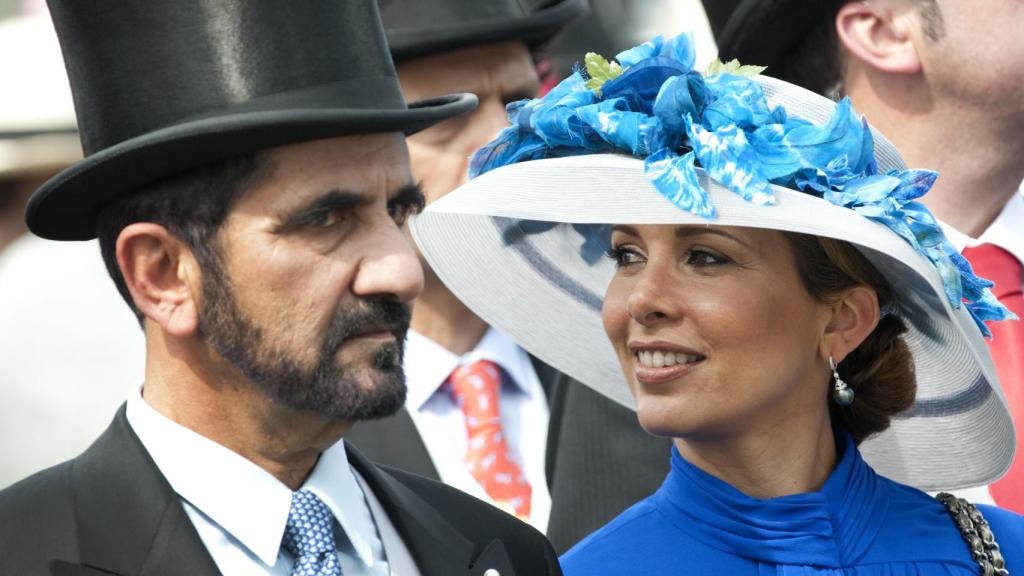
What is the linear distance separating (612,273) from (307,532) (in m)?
1.13

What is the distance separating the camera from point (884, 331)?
4.01 m

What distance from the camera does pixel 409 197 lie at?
376 cm

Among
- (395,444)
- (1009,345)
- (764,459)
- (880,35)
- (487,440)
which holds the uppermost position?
(880,35)

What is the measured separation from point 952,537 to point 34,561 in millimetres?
1909

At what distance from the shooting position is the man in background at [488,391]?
462 cm

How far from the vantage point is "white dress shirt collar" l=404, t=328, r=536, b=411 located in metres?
5.03

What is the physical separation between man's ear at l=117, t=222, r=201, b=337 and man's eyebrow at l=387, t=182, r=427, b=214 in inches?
17.2

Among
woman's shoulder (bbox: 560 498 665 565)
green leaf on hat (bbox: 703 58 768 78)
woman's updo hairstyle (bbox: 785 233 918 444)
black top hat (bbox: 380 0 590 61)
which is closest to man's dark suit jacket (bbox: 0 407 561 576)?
woman's shoulder (bbox: 560 498 665 565)

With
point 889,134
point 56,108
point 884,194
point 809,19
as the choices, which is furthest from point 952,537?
point 56,108

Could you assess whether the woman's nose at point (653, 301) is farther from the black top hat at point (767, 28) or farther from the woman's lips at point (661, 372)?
the black top hat at point (767, 28)

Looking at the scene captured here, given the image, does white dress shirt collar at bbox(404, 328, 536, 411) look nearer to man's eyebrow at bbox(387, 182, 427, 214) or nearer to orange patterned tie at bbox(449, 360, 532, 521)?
orange patterned tie at bbox(449, 360, 532, 521)

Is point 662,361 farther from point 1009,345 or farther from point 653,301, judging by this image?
point 1009,345

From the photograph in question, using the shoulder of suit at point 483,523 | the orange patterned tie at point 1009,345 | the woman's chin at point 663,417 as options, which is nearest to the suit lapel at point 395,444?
the shoulder of suit at point 483,523

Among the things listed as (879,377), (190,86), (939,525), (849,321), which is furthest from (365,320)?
(939,525)
